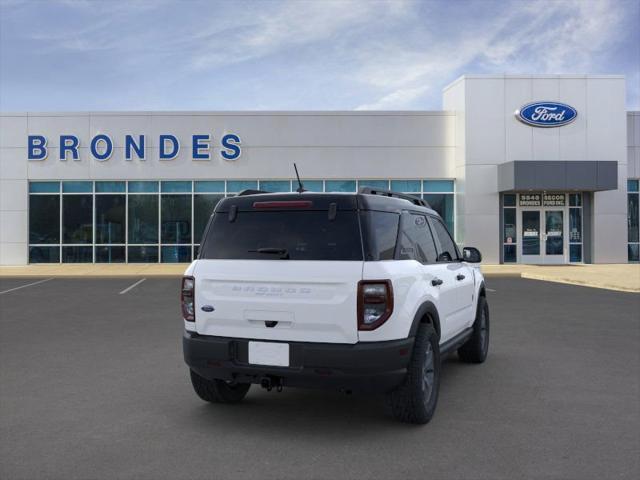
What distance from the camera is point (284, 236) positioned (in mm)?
4629

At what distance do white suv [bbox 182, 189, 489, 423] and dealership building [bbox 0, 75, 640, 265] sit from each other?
21.0 m

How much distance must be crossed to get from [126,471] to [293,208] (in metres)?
2.16

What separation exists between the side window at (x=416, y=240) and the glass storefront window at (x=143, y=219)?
21.7m

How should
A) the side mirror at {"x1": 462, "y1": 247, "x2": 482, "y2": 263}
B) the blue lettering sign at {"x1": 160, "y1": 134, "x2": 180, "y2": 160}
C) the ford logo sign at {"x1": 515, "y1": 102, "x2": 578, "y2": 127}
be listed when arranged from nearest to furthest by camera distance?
the side mirror at {"x1": 462, "y1": 247, "x2": 482, "y2": 263} → the ford logo sign at {"x1": 515, "y1": 102, "x2": 578, "y2": 127} → the blue lettering sign at {"x1": 160, "y1": 134, "x2": 180, "y2": 160}

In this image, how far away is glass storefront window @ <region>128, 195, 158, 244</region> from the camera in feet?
84.9

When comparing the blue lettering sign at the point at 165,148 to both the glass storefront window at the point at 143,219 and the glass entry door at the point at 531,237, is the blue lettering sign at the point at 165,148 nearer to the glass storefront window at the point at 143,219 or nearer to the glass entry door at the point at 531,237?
the glass storefront window at the point at 143,219

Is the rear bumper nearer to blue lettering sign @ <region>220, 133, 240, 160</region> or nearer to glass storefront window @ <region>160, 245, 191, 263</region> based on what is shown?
blue lettering sign @ <region>220, 133, 240, 160</region>

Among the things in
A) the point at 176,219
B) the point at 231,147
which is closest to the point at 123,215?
the point at 176,219

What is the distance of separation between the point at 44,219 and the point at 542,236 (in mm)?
21229

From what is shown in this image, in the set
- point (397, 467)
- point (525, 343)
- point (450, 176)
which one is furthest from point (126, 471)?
point (450, 176)

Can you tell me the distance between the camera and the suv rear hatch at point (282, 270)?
14.1ft

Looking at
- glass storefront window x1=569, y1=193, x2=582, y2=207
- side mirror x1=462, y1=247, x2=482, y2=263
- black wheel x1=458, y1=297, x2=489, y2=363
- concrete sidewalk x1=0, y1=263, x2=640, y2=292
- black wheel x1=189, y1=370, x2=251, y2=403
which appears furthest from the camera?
glass storefront window x1=569, y1=193, x2=582, y2=207

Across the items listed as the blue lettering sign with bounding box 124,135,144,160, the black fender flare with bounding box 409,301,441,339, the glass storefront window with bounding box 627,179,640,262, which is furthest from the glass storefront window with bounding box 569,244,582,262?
the black fender flare with bounding box 409,301,441,339

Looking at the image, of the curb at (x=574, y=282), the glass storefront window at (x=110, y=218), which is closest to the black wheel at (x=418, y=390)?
the curb at (x=574, y=282)
